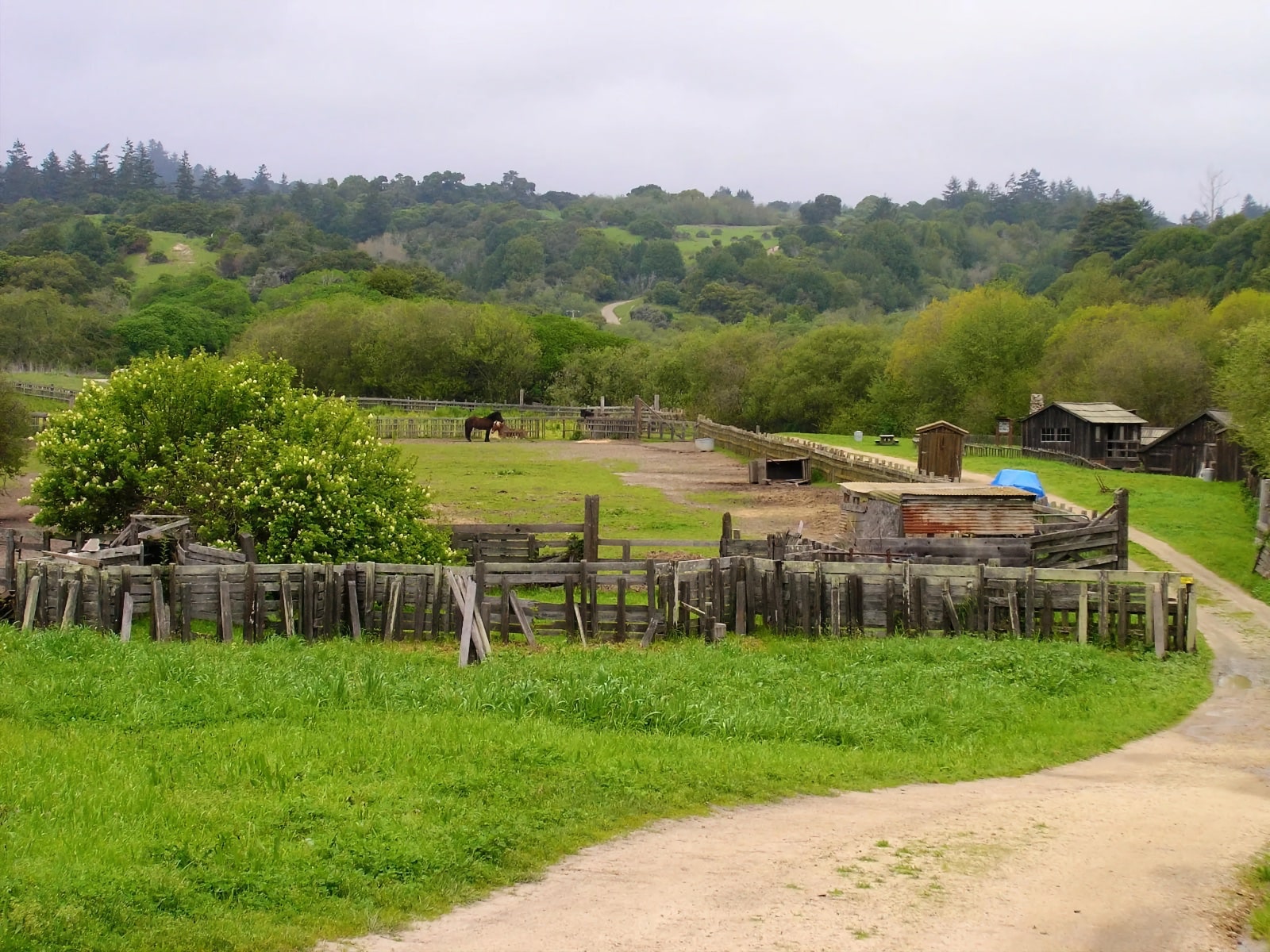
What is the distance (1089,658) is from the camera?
789 inches

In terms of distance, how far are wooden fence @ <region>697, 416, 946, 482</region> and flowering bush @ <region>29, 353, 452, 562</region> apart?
20352 mm

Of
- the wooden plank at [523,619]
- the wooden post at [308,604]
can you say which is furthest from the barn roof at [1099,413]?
the wooden post at [308,604]

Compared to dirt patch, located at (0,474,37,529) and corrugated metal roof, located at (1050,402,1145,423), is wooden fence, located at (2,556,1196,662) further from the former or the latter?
corrugated metal roof, located at (1050,402,1145,423)

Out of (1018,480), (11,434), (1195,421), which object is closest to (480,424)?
(11,434)

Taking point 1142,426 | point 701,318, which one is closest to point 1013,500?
point 1142,426

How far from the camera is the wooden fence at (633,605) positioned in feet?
70.5

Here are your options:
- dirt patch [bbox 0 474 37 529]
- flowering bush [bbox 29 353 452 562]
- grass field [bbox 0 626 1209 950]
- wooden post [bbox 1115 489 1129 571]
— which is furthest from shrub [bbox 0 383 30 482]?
wooden post [bbox 1115 489 1129 571]

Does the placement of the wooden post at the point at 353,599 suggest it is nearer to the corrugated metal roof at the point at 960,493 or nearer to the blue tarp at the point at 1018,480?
the corrugated metal roof at the point at 960,493

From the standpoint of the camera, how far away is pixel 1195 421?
184 feet

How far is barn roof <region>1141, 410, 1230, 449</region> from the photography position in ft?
174

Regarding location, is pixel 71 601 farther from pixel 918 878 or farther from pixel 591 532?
pixel 918 878

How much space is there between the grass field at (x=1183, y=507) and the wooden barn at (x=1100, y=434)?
2485mm

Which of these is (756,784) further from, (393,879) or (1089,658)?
(1089,658)

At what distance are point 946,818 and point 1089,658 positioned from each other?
9360 millimetres
